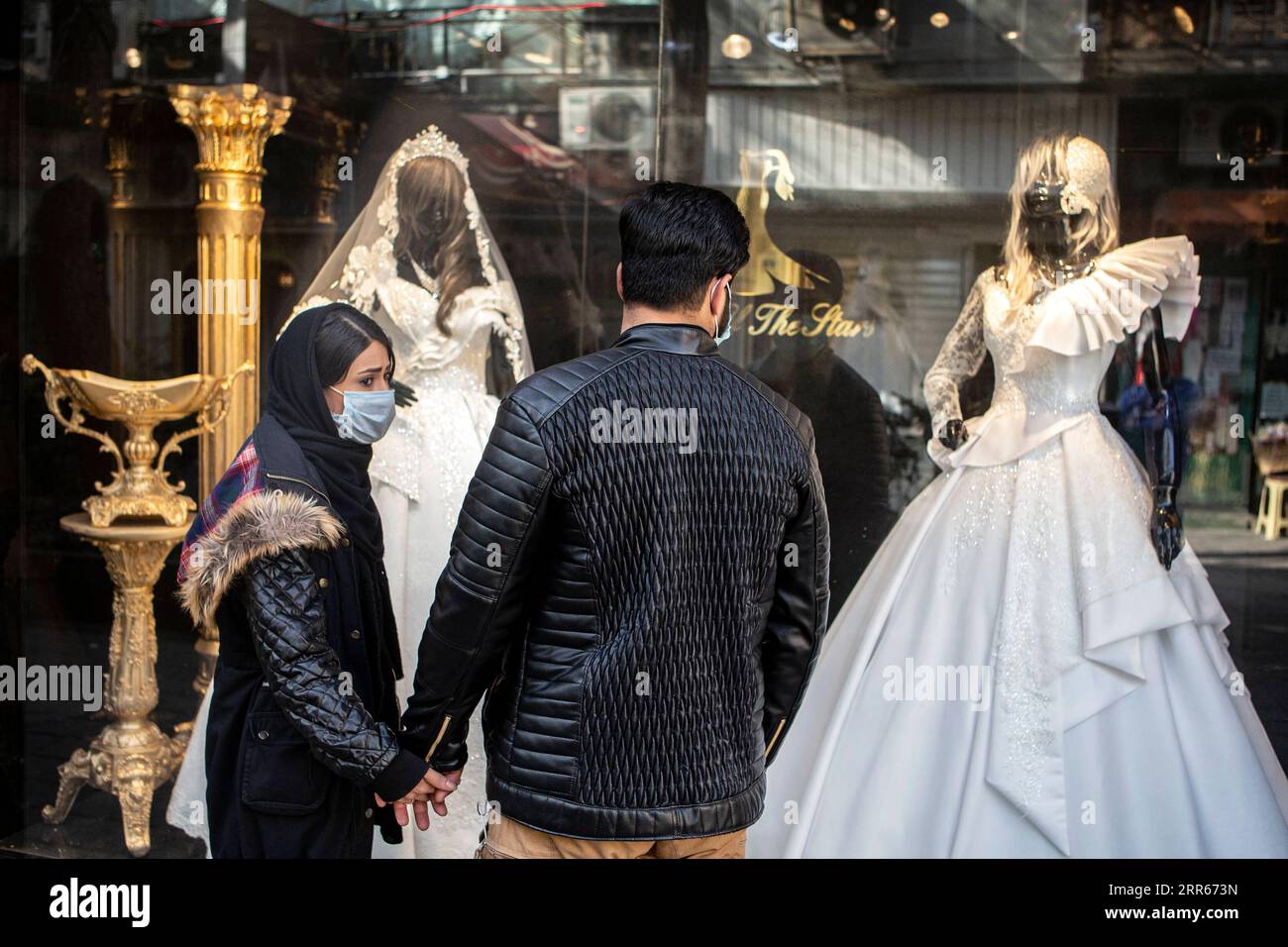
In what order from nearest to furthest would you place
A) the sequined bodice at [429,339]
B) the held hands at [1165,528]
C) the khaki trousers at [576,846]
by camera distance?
the khaki trousers at [576,846]
the held hands at [1165,528]
the sequined bodice at [429,339]

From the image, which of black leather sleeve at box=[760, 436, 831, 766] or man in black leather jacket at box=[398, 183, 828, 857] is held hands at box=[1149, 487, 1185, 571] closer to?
black leather sleeve at box=[760, 436, 831, 766]

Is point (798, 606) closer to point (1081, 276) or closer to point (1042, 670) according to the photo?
point (1042, 670)

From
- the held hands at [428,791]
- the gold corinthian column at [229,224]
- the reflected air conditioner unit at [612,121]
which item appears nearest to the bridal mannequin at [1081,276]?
the reflected air conditioner unit at [612,121]

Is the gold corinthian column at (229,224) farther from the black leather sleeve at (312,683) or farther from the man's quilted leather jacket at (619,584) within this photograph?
the man's quilted leather jacket at (619,584)

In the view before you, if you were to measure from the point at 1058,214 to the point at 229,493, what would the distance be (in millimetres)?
2406

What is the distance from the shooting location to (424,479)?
3684mm

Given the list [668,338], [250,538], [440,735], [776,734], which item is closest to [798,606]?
[776,734]

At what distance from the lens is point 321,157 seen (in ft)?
13.5

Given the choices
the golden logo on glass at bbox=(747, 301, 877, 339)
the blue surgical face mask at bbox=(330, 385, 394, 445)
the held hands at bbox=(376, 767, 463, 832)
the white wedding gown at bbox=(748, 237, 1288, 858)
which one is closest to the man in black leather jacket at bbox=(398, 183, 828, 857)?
the held hands at bbox=(376, 767, 463, 832)

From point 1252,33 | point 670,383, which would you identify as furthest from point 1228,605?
point 670,383

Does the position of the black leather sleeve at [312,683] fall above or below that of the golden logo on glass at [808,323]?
below

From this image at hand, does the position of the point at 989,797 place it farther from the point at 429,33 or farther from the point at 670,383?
the point at 429,33

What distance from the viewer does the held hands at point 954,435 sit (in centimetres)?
379

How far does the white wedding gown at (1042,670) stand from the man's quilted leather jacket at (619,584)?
4.69 ft
